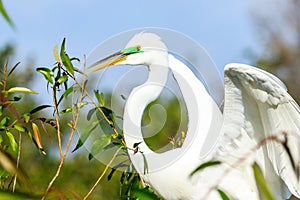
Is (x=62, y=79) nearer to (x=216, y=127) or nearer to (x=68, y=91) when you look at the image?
(x=68, y=91)

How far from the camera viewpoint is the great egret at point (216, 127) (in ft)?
8.98

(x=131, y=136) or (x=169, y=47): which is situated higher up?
(x=169, y=47)

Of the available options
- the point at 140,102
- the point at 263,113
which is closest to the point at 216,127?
the point at 263,113

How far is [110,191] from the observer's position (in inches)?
465

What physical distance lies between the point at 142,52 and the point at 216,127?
0.53 meters

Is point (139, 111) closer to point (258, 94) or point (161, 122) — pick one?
point (161, 122)

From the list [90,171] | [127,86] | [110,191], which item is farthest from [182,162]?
[90,171]

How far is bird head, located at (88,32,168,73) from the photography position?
3152mm

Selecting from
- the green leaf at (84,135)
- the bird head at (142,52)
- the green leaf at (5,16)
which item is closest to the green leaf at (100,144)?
the green leaf at (84,135)

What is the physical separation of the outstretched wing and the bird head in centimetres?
46

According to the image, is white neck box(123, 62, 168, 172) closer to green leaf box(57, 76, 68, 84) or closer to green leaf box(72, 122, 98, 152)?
green leaf box(72, 122, 98, 152)

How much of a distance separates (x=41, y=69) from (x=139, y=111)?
3.53ft

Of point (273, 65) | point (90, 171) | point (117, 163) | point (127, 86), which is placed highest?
point (127, 86)

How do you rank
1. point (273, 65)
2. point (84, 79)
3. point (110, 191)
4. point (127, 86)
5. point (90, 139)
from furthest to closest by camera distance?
point (273, 65) < point (110, 191) < point (127, 86) < point (90, 139) < point (84, 79)
